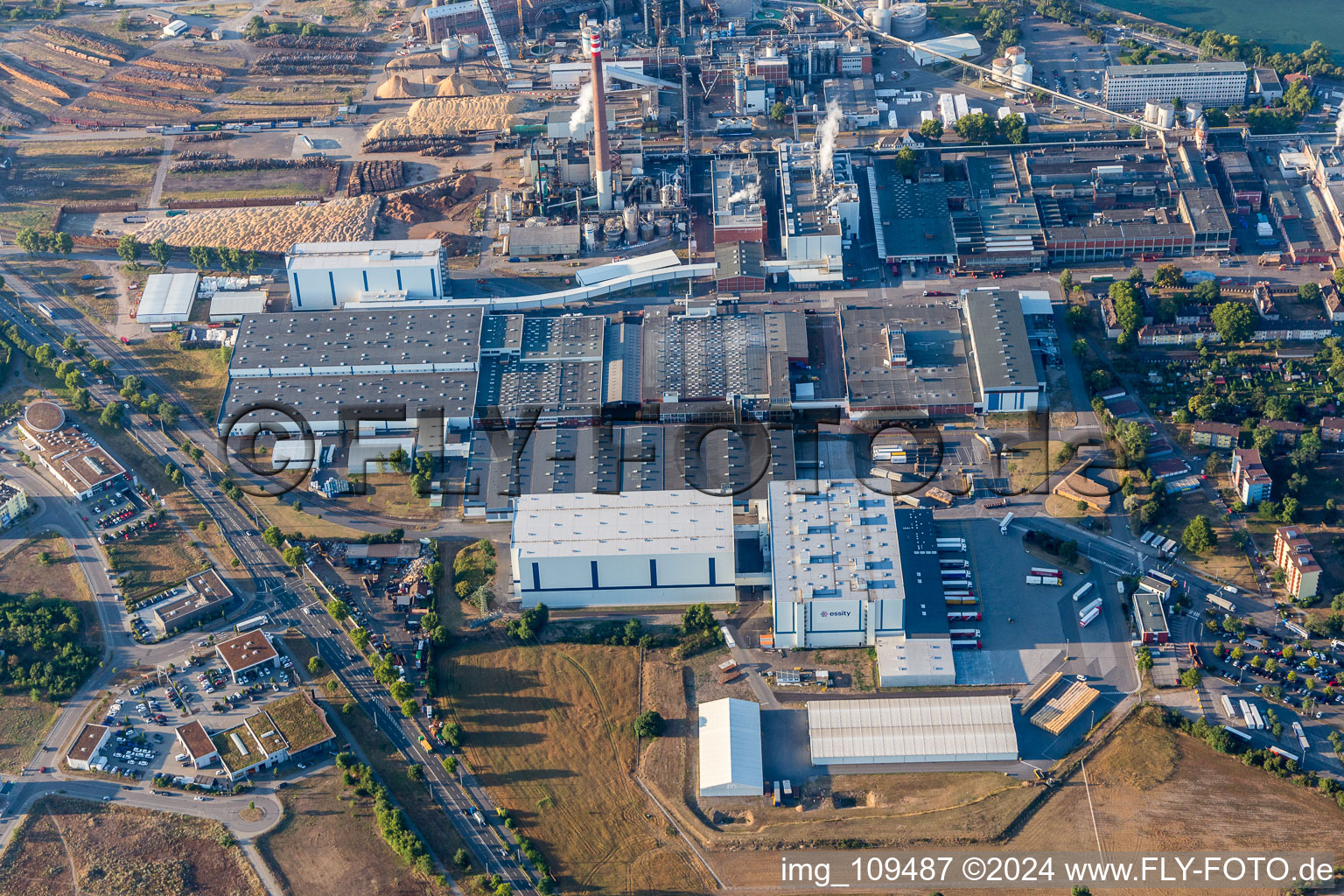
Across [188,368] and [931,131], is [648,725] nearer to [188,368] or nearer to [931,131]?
[188,368]

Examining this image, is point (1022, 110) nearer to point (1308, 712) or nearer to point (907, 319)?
point (907, 319)

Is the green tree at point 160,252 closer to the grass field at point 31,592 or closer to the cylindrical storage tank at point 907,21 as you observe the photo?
the grass field at point 31,592

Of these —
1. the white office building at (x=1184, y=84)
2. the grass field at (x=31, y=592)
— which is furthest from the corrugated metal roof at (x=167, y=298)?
the white office building at (x=1184, y=84)

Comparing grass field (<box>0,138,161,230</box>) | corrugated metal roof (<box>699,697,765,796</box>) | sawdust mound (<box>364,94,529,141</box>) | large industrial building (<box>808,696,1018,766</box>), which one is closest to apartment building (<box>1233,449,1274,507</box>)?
large industrial building (<box>808,696,1018,766</box>)

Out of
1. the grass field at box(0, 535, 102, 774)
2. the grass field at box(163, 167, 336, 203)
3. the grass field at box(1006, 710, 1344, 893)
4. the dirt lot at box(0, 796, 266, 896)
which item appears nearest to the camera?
the dirt lot at box(0, 796, 266, 896)

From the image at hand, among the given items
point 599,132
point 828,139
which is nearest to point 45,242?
point 599,132

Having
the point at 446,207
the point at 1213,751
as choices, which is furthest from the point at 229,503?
the point at 1213,751

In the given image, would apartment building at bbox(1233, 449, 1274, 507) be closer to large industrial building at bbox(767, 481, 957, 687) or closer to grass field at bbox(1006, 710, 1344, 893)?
large industrial building at bbox(767, 481, 957, 687)
